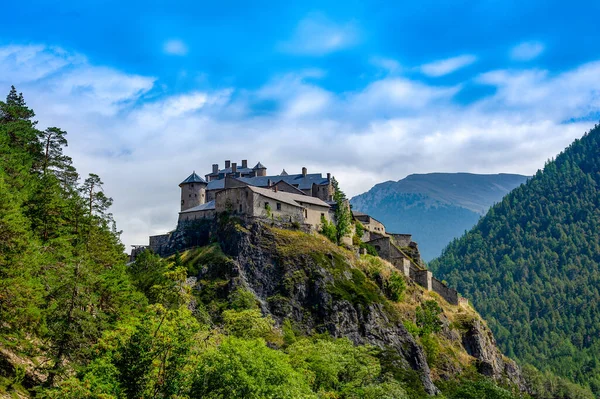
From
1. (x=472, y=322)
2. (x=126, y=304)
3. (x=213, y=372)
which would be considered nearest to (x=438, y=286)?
(x=472, y=322)

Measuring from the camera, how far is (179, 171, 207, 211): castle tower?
136 metres

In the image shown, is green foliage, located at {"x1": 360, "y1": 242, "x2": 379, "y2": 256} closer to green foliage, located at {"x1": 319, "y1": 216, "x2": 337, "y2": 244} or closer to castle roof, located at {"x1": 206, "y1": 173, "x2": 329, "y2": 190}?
green foliage, located at {"x1": 319, "y1": 216, "x2": 337, "y2": 244}

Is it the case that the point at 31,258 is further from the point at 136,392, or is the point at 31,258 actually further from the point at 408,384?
the point at 408,384

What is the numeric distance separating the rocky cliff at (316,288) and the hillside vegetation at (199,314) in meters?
0.25

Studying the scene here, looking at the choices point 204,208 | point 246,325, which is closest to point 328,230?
point 204,208

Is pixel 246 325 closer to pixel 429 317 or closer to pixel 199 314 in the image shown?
pixel 199 314

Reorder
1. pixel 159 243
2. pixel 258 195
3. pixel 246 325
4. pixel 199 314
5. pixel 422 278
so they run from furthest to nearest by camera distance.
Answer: pixel 422 278, pixel 159 243, pixel 258 195, pixel 199 314, pixel 246 325

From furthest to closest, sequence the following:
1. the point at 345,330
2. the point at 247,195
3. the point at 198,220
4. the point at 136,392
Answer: the point at 198,220
the point at 247,195
the point at 345,330
the point at 136,392

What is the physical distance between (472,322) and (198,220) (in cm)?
6169

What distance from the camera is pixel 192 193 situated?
135875 millimetres

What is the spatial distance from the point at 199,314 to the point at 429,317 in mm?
54295

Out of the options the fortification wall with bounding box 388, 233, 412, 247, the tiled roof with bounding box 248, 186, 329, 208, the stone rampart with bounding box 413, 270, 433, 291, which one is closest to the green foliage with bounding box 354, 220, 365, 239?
the tiled roof with bounding box 248, 186, 329, 208

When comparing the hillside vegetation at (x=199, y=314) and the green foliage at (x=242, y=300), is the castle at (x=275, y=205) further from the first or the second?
the green foliage at (x=242, y=300)

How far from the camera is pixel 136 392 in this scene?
1882 inches
